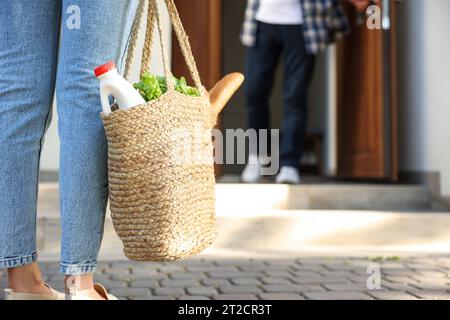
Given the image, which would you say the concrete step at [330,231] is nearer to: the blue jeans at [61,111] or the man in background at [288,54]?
the man in background at [288,54]

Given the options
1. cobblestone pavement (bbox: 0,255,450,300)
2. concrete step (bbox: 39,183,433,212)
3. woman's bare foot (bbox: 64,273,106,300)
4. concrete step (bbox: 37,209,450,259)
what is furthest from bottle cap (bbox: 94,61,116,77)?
concrete step (bbox: 39,183,433,212)

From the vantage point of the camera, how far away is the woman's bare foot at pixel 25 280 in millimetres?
1381

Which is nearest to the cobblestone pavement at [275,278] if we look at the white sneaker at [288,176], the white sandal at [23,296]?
the white sandal at [23,296]

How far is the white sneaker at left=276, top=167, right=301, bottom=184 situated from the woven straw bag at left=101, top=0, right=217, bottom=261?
236cm

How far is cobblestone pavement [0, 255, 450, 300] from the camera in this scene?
188 cm

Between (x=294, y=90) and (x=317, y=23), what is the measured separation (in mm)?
400

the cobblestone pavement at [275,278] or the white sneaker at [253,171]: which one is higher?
the white sneaker at [253,171]

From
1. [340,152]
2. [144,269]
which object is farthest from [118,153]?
[340,152]

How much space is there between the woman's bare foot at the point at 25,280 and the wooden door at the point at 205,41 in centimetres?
248

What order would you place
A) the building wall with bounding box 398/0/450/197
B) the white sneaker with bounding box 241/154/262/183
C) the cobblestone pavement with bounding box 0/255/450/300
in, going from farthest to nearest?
the white sneaker with bounding box 241/154/262/183, the building wall with bounding box 398/0/450/197, the cobblestone pavement with bounding box 0/255/450/300

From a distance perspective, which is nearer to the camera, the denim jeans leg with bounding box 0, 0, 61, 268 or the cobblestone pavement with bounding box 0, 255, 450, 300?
the denim jeans leg with bounding box 0, 0, 61, 268

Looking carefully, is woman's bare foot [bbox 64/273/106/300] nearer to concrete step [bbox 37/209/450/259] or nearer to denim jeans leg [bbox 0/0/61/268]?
denim jeans leg [bbox 0/0/61/268]

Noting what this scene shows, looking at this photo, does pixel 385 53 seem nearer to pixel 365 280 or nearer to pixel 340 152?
pixel 340 152

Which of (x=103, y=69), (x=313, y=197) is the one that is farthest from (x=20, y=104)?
Answer: (x=313, y=197)
